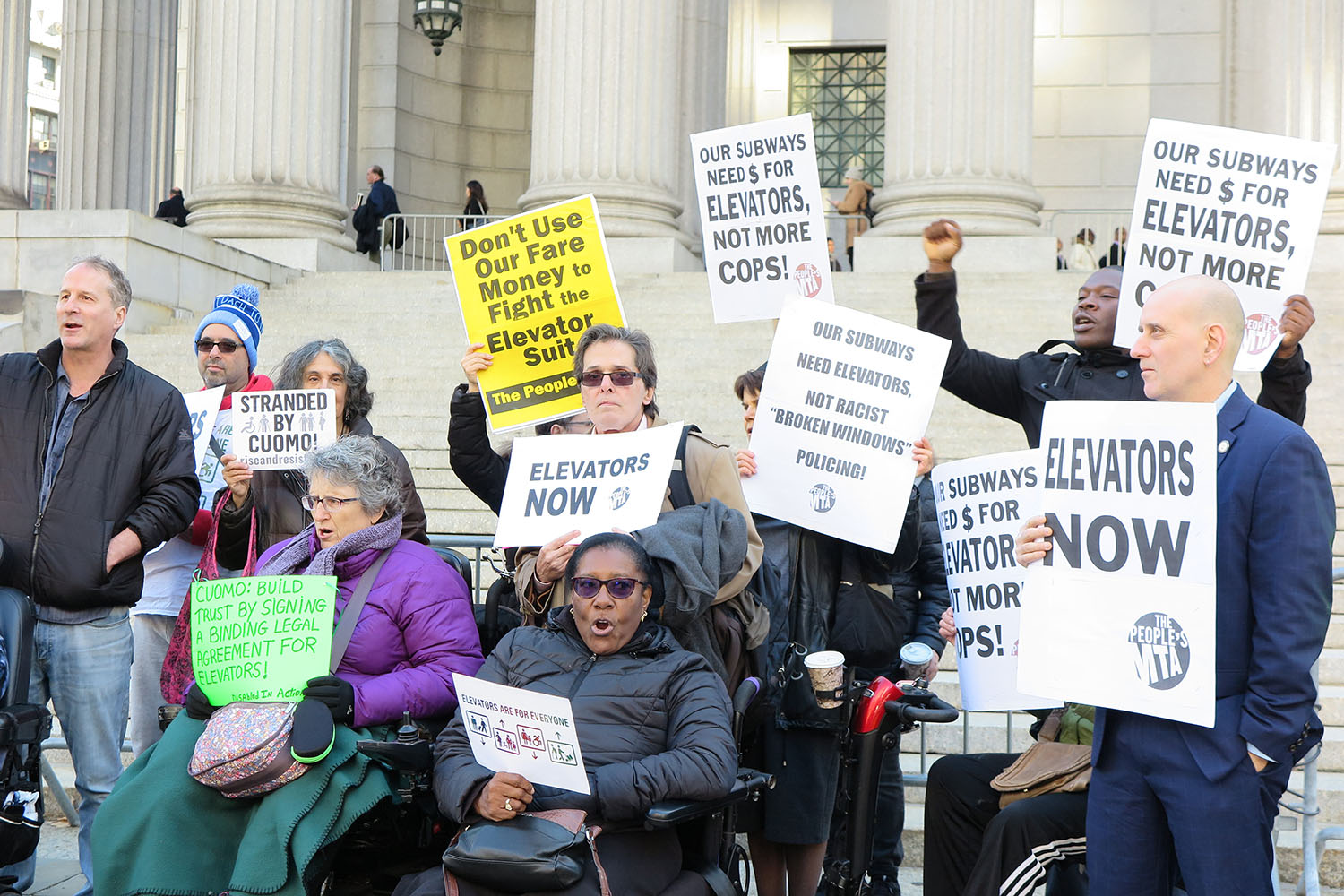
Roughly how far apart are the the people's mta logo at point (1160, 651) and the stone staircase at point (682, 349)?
131 inches

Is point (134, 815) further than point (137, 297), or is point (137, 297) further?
point (137, 297)

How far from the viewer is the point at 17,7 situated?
19.6 metres

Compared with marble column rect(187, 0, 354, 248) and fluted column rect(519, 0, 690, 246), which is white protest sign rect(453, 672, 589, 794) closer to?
fluted column rect(519, 0, 690, 246)

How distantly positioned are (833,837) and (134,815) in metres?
2.25

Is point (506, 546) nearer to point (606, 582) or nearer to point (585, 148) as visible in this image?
point (606, 582)

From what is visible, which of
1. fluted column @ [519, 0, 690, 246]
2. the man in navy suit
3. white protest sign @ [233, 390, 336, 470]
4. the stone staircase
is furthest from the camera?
fluted column @ [519, 0, 690, 246]

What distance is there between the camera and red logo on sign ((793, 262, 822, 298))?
22.9 feet

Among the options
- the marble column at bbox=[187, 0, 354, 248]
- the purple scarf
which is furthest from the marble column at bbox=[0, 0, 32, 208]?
the purple scarf

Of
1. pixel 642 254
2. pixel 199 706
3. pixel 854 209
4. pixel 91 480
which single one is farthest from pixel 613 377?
pixel 854 209

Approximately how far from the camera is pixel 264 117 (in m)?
16.2

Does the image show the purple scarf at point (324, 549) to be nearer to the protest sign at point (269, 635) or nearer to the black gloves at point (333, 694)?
the protest sign at point (269, 635)

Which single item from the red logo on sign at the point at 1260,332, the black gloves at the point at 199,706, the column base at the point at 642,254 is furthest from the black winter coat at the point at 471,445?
the column base at the point at 642,254

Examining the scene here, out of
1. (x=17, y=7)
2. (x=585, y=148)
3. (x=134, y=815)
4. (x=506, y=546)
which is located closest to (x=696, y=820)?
(x=506, y=546)

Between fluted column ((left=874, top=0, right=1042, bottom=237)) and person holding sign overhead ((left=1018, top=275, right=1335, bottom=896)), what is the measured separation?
1099 centimetres
